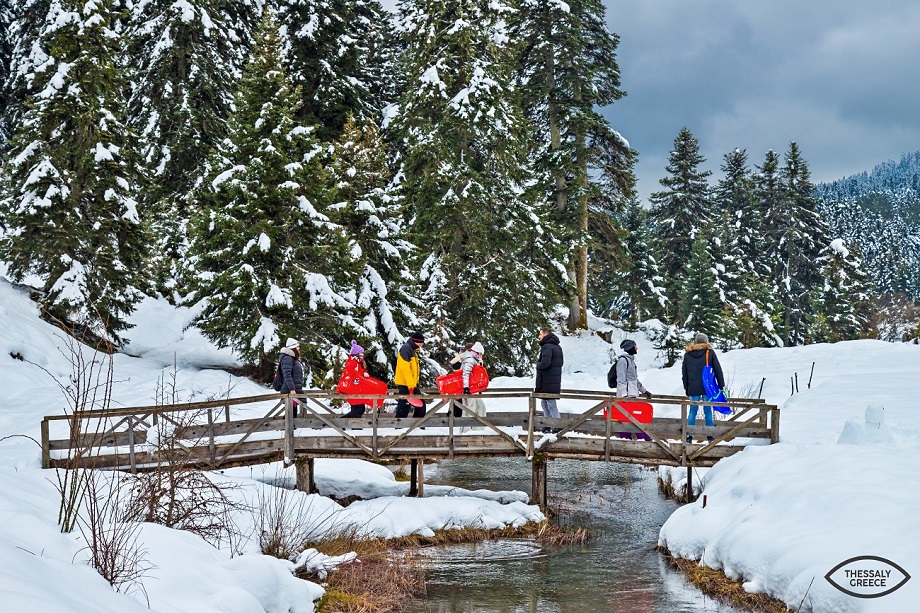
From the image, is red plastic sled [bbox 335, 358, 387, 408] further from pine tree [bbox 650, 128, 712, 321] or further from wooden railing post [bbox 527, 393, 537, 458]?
pine tree [bbox 650, 128, 712, 321]

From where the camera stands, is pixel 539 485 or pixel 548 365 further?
pixel 539 485

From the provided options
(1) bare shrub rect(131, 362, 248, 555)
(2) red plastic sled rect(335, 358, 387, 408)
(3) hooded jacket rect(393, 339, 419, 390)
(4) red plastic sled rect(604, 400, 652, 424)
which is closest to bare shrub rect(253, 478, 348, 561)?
(1) bare shrub rect(131, 362, 248, 555)

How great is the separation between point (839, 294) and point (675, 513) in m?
44.3

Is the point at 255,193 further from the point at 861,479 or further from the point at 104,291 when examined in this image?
the point at 861,479

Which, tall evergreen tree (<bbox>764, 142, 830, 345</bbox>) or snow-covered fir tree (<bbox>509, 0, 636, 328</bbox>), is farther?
tall evergreen tree (<bbox>764, 142, 830, 345</bbox>)

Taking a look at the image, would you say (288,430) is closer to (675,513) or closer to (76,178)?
(675,513)

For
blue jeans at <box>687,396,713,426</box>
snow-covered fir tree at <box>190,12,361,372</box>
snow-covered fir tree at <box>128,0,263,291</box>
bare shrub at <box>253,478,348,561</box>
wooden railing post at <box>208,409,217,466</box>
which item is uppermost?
snow-covered fir tree at <box>128,0,263,291</box>

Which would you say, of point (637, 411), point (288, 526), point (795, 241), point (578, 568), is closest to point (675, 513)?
point (637, 411)

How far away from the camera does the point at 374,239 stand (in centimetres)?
2472

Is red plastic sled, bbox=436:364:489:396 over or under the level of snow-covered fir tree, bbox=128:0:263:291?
under

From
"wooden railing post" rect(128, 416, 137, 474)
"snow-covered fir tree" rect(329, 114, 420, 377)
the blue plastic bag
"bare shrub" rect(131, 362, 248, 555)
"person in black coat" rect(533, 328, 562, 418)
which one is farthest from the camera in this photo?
"snow-covered fir tree" rect(329, 114, 420, 377)

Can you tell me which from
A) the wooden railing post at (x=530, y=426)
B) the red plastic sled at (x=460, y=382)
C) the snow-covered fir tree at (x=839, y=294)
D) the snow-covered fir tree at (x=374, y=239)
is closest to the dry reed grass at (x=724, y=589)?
the wooden railing post at (x=530, y=426)

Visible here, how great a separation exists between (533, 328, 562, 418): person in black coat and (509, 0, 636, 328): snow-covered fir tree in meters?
19.2

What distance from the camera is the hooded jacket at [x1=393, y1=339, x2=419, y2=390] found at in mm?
14406
